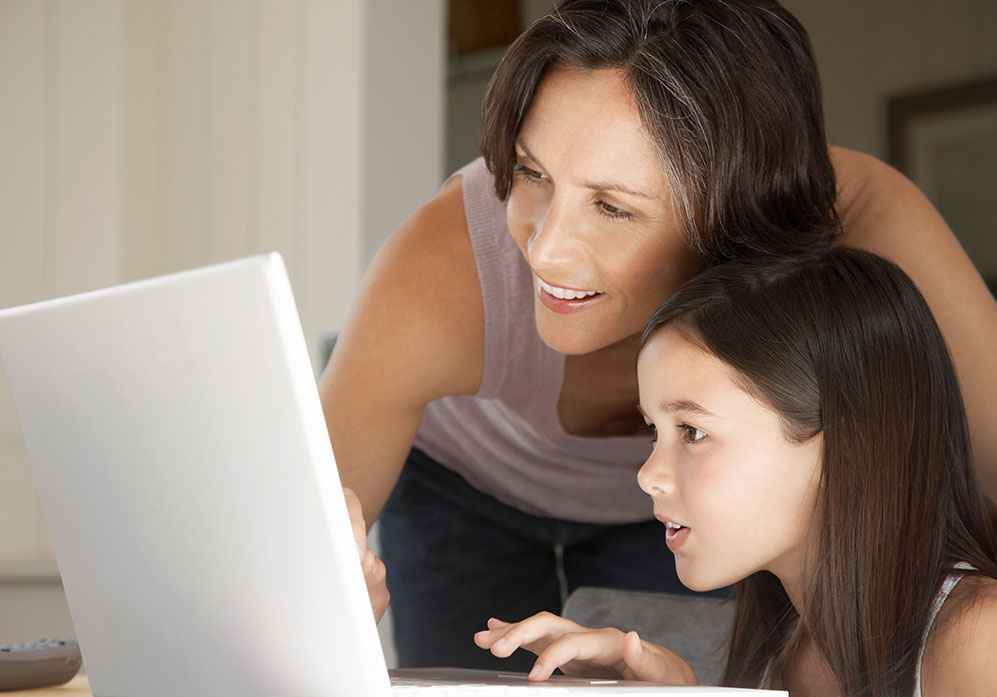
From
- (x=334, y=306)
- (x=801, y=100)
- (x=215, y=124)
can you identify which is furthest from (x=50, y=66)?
(x=801, y=100)

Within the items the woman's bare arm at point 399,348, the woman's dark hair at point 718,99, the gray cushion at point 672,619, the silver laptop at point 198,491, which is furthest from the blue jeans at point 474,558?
the silver laptop at point 198,491

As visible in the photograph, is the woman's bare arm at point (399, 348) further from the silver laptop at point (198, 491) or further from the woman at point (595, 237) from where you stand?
the silver laptop at point (198, 491)

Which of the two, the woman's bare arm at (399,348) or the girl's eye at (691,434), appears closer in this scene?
the girl's eye at (691,434)

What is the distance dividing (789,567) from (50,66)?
248cm

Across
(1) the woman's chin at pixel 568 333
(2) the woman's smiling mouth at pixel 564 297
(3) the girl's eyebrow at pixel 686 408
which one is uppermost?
(2) the woman's smiling mouth at pixel 564 297

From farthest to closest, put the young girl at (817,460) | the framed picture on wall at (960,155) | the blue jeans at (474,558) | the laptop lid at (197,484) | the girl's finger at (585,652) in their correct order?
the framed picture on wall at (960,155) → the blue jeans at (474,558) → the young girl at (817,460) → the girl's finger at (585,652) → the laptop lid at (197,484)

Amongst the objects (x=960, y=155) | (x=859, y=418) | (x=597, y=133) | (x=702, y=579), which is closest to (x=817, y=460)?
(x=859, y=418)

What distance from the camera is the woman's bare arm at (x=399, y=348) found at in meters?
1.23

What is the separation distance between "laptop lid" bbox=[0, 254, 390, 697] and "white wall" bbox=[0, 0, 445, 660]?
6.75 feet

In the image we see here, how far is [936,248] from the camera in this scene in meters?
1.16

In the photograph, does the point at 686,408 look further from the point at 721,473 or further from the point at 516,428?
the point at 516,428

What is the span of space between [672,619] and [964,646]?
0.48 metres

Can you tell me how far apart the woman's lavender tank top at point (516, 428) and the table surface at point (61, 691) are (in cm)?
56

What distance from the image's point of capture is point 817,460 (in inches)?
41.3
